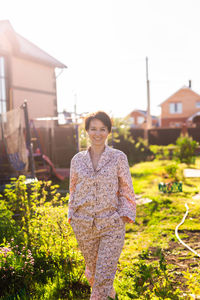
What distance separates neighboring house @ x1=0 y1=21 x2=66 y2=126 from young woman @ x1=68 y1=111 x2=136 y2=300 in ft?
31.2

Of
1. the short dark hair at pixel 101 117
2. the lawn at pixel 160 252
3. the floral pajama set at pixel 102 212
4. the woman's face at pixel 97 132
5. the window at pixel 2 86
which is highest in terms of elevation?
the window at pixel 2 86

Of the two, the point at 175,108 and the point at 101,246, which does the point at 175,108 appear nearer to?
the point at 175,108

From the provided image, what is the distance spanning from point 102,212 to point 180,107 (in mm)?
43681

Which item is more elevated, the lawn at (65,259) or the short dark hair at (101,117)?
the short dark hair at (101,117)

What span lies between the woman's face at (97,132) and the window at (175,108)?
4326 cm

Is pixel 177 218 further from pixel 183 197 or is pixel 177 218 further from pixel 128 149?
pixel 128 149

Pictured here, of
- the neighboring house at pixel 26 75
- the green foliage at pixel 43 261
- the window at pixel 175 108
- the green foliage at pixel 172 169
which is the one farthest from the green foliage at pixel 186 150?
the window at pixel 175 108

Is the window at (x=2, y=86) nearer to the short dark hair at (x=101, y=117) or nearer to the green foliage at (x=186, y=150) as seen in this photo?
the green foliage at (x=186, y=150)

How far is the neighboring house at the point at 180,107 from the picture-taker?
4419cm

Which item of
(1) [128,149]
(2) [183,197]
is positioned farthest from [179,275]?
(1) [128,149]

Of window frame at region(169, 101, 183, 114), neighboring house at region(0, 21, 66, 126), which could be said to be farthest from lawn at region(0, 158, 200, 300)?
window frame at region(169, 101, 183, 114)

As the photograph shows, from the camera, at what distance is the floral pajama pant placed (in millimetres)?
2719

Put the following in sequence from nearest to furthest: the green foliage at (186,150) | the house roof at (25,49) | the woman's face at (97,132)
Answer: the woman's face at (97,132) → the house roof at (25,49) → the green foliage at (186,150)

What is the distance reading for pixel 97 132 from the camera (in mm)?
2939
